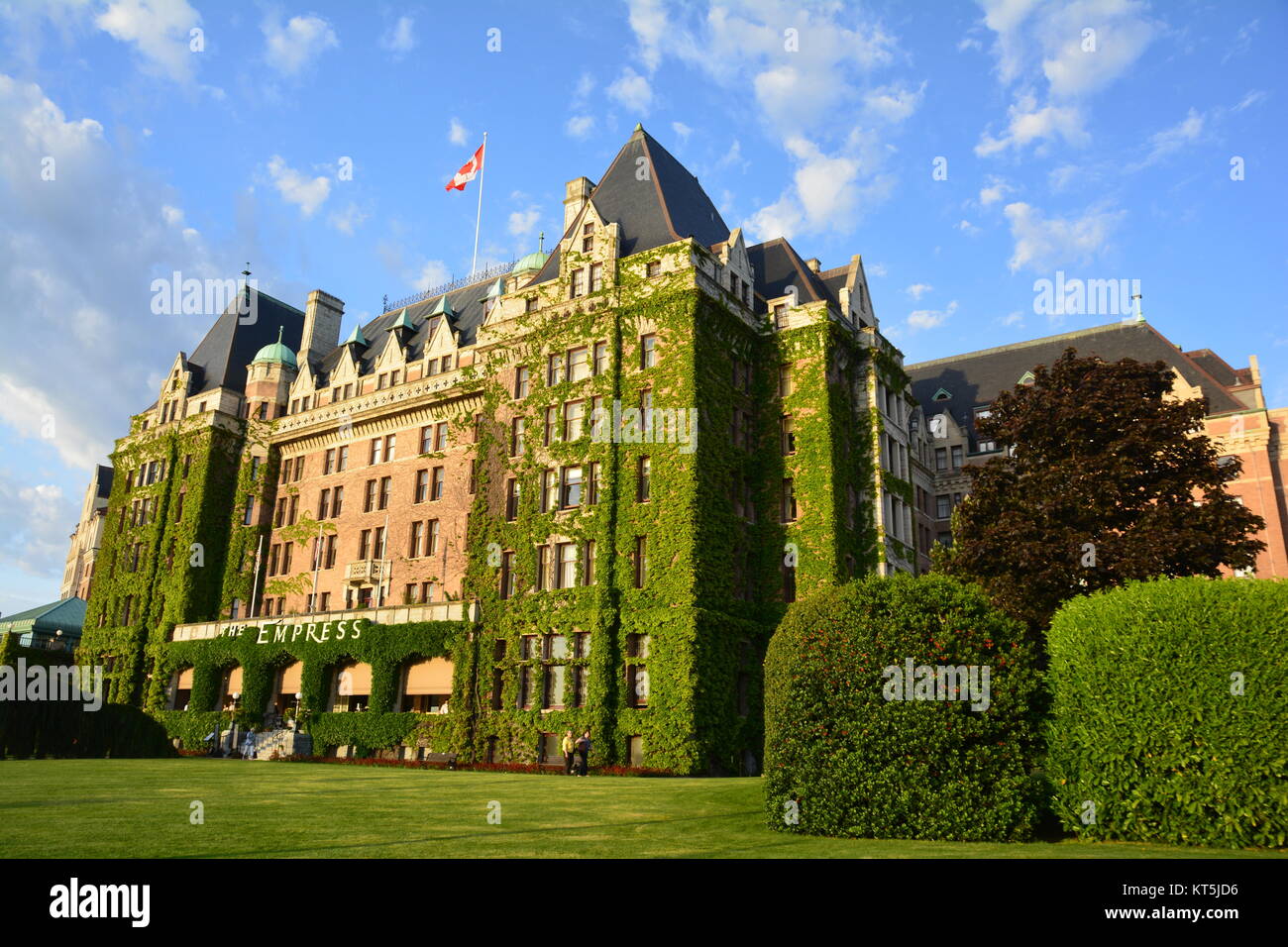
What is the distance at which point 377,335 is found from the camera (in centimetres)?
6775

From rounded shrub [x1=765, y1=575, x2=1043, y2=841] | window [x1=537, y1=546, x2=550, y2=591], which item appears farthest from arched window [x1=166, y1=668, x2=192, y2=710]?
rounded shrub [x1=765, y1=575, x2=1043, y2=841]

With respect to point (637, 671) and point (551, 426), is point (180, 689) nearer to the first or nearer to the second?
point (551, 426)

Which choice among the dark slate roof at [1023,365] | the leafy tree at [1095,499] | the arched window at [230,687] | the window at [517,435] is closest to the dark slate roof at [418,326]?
the window at [517,435]

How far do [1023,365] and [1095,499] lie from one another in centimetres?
4041

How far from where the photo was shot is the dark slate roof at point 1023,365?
61219mm

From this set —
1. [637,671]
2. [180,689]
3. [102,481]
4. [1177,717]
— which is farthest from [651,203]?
[102,481]

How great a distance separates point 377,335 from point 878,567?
40.9 m

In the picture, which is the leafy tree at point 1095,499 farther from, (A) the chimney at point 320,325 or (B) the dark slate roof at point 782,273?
(A) the chimney at point 320,325

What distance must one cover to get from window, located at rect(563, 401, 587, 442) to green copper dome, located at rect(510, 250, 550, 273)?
16.1 m

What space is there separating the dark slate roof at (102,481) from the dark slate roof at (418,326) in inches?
2727
